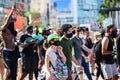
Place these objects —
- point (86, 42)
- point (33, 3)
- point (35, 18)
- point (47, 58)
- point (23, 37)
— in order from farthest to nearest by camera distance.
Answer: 1. point (33, 3)
2. point (35, 18)
3. point (86, 42)
4. point (23, 37)
5. point (47, 58)

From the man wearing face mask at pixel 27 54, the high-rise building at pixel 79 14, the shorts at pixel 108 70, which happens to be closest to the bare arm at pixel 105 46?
the shorts at pixel 108 70

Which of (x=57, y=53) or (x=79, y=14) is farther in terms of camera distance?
(x=79, y=14)

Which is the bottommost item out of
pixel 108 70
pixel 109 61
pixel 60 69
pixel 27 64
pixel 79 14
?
pixel 79 14

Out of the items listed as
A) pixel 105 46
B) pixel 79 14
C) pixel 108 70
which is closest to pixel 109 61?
pixel 108 70

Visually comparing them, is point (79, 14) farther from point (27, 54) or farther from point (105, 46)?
point (105, 46)

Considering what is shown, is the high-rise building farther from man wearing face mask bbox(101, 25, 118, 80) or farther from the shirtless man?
the shirtless man

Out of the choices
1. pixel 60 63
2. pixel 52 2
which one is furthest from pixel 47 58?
pixel 52 2

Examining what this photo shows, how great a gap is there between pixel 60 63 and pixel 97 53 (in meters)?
2.23

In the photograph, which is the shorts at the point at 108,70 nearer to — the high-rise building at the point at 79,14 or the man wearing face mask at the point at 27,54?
the man wearing face mask at the point at 27,54

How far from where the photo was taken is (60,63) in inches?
281

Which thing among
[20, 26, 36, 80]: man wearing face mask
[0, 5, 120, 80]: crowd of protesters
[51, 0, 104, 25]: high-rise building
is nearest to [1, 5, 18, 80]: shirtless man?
[0, 5, 120, 80]: crowd of protesters

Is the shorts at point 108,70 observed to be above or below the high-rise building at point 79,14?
above

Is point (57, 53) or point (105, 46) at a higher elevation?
point (57, 53)

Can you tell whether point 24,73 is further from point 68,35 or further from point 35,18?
point 35,18
